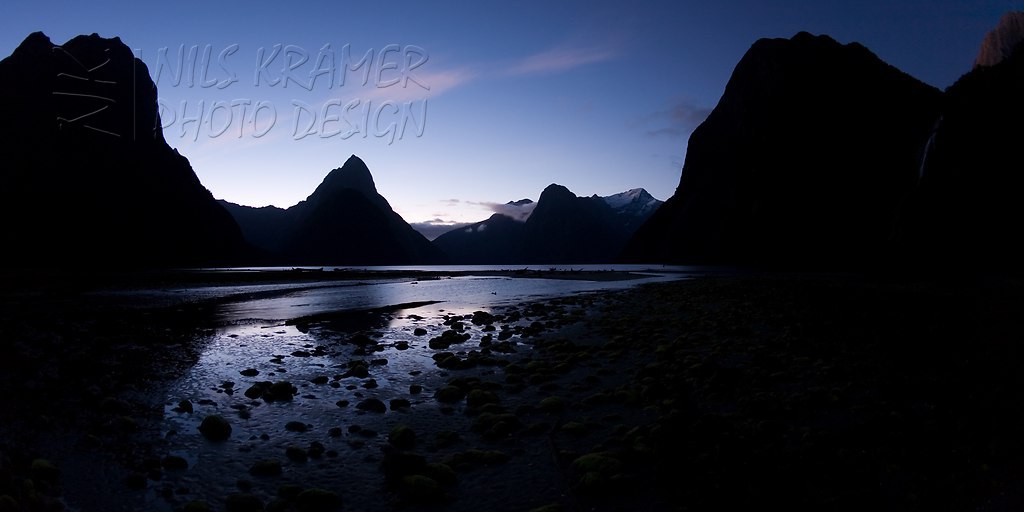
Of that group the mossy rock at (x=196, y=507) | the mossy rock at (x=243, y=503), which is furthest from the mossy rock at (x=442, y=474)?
the mossy rock at (x=196, y=507)

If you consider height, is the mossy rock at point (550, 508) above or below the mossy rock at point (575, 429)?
above

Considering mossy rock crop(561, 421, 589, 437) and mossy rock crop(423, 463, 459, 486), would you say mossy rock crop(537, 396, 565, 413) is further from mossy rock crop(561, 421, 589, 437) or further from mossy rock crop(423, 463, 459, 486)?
mossy rock crop(423, 463, 459, 486)

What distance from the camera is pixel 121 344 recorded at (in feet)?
53.0

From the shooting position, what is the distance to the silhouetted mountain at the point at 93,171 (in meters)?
122

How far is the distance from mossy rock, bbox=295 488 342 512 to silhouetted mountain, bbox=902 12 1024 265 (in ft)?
199

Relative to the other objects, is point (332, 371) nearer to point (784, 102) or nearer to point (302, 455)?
point (302, 455)

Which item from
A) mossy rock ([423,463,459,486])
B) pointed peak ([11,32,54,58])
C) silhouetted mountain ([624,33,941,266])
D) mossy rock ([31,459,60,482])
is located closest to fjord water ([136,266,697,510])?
mossy rock ([423,463,459,486])

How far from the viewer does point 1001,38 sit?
11338 centimetres

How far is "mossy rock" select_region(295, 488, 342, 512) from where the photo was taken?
17.9 ft

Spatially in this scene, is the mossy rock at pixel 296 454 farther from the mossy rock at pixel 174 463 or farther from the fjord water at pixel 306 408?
the mossy rock at pixel 174 463

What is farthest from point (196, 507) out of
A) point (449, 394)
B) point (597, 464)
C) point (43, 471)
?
point (449, 394)

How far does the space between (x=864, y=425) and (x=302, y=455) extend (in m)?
7.94

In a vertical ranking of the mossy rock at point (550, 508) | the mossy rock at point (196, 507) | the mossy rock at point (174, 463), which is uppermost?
the mossy rock at point (550, 508)

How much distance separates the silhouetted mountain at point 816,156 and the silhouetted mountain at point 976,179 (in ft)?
68.5
